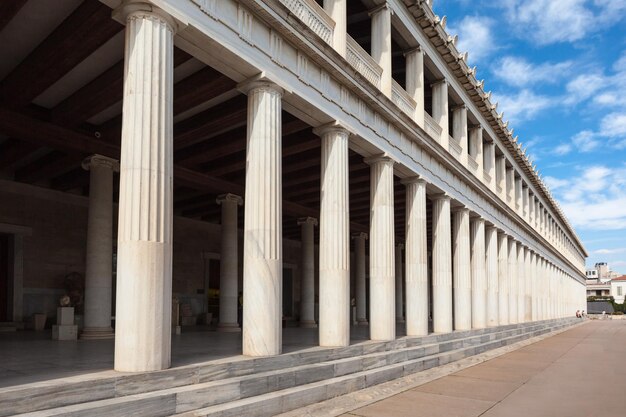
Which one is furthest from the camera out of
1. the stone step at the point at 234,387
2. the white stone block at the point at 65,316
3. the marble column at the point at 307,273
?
the marble column at the point at 307,273

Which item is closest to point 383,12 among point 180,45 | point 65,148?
point 180,45

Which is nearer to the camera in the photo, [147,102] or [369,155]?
[147,102]

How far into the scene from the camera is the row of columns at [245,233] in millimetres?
8156

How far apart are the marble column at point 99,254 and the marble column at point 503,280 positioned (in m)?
21.6

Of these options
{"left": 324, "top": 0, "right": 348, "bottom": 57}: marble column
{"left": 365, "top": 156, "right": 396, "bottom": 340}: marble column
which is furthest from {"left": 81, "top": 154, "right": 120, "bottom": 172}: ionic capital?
{"left": 365, "top": 156, "right": 396, "bottom": 340}: marble column

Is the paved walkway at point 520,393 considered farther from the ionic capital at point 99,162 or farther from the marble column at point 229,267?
the ionic capital at point 99,162

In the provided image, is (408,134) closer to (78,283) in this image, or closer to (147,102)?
(147,102)

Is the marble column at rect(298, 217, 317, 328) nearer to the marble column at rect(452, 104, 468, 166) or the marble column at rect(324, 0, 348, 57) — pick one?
the marble column at rect(452, 104, 468, 166)

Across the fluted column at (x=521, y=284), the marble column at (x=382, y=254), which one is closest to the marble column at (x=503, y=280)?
the fluted column at (x=521, y=284)

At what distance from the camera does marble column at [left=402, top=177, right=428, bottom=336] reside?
60.5 feet

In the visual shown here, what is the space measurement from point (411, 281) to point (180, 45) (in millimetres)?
11790

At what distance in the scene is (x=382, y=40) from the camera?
16.5m

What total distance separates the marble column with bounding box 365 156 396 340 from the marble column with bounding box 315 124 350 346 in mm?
2193

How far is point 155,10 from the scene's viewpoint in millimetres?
8594
